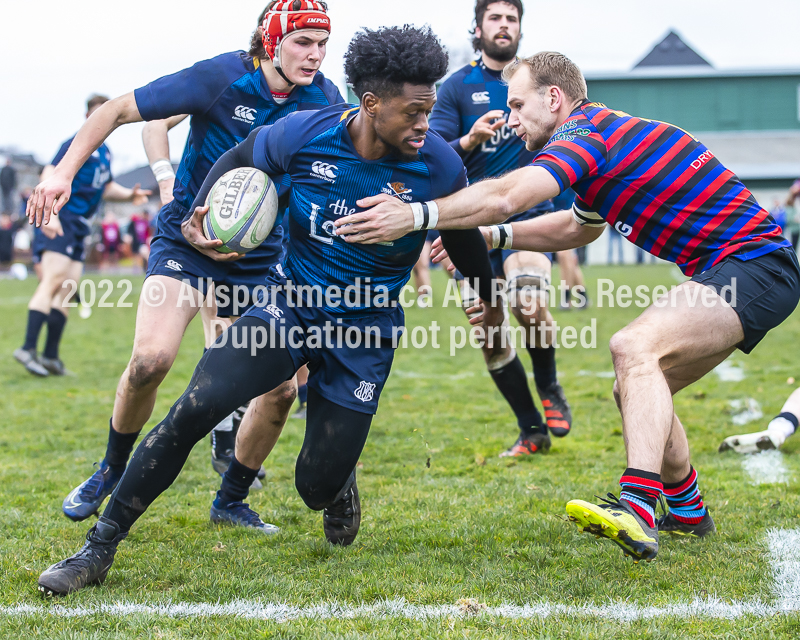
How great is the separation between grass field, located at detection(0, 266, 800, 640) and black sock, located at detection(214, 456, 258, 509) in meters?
0.18

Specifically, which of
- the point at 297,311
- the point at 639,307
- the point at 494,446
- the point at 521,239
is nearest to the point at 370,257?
the point at 297,311

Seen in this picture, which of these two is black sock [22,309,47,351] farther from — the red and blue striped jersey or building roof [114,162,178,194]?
building roof [114,162,178,194]

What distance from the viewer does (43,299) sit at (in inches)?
340

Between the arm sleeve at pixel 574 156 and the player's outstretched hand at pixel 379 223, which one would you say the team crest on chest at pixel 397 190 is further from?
the arm sleeve at pixel 574 156

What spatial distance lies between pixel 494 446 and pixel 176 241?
8.57 ft

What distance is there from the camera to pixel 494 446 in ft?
18.3

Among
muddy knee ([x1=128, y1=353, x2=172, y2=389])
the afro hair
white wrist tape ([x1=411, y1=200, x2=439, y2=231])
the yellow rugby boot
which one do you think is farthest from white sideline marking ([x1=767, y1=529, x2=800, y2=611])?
muddy knee ([x1=128, y1=353, x2=172, y2=389])

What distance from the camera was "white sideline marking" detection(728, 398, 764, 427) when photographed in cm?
609

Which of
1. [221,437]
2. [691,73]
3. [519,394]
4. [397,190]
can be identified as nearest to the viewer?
[397,190]

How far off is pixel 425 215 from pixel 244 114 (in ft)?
5.00

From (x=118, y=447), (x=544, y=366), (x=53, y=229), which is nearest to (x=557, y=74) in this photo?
(x=544, y=366)

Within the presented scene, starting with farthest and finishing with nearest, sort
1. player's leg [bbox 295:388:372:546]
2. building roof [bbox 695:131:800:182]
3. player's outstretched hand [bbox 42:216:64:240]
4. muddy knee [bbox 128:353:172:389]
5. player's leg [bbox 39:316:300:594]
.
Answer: building roof [bbox 695:131:800:182] → player's outstretched hand [bbox 42:216:64:240] → muddy knee [bbox 128:353:172:389] → player's leg [bbox 295:388:372:546] → player's leg [bbox 39:316:300:594]

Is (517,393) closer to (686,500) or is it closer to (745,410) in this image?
(686,500)

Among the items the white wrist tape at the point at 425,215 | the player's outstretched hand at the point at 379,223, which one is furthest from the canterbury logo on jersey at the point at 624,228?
→ the player's outstretched hand at the point at 379,223
